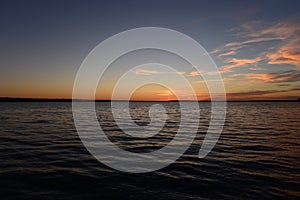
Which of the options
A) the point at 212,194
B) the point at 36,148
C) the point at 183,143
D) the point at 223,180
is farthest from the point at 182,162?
the point at 36,148

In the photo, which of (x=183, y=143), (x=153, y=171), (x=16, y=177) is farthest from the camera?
(x=183, y=143)

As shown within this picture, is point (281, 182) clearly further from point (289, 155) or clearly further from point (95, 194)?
point (95, 194)

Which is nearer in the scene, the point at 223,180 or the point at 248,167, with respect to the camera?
the point at 223,180

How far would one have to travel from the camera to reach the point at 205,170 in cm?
1163

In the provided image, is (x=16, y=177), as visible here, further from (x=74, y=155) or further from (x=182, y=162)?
(x=182, y=162)

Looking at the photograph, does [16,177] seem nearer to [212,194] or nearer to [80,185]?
[80,185]

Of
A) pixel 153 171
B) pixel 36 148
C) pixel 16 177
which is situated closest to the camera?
pixel 16 177

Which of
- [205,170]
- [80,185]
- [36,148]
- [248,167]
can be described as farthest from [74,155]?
[248,167]

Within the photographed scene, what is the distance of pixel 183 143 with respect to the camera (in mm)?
19141

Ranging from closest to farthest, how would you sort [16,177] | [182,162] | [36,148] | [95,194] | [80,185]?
[95,194] < [80,185] < [16,177] < [182,162] < [36,148]

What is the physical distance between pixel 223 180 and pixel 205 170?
61.3 inches

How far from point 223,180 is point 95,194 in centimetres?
560

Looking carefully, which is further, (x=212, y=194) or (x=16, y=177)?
(x=16, y=177)

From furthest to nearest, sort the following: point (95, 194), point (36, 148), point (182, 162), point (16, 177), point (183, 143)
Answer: point (183, 143), point (36, 148), point (182, 162), point (16, 177), point (95, 194)
